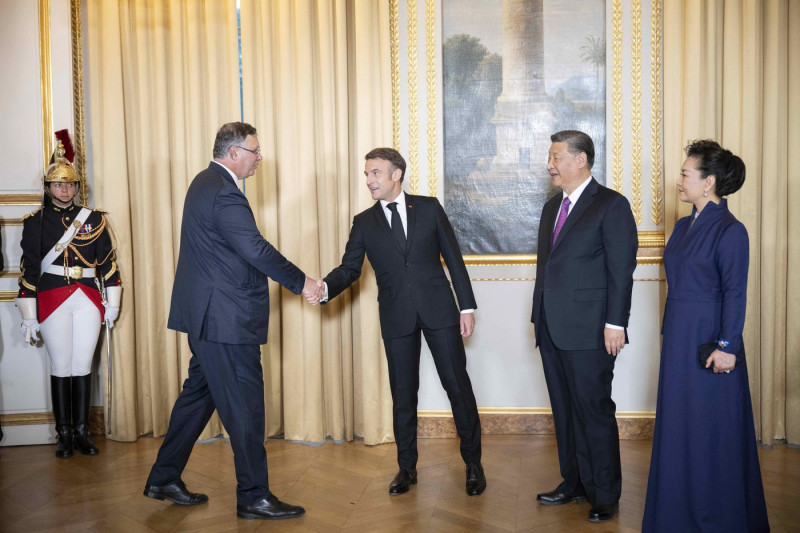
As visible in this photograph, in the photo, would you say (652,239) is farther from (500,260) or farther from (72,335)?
(72,335)

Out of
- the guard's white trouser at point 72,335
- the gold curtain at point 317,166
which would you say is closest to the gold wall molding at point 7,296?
the guard's white trouser at point 72,335

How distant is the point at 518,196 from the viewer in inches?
173

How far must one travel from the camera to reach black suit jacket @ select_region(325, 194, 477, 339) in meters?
3.40

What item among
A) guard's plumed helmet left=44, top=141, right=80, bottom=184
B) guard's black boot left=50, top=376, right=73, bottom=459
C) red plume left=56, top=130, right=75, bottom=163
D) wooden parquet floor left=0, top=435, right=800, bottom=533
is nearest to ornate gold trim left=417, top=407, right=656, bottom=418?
wooden parquet floor left=0, top=435, right=800, bottom=533

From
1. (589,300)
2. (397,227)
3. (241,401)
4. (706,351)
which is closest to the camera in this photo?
(706,351)

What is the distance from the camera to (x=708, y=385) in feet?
8.59

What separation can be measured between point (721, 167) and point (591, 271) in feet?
2.17

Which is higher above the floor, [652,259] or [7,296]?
[652,259]

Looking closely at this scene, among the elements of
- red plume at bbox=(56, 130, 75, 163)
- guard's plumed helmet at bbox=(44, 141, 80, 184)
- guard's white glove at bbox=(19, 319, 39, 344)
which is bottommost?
guard's white glove at bbox=(19, 319, 39, 344)

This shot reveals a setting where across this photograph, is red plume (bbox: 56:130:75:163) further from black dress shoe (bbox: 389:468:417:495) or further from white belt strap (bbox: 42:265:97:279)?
black dress shoe (bbox: 389:468:417:495)

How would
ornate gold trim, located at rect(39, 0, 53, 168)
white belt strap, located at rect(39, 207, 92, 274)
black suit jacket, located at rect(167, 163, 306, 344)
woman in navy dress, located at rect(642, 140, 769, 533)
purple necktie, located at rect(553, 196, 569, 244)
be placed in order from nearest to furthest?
1. woman in navy dress, located at rect(642, 140, 769, 533)
2. black suit jacket, located at rect(167, 163, 306, 344)
3. purple necktie, located at rect(553, 196, 569, 244)
4. white belt strap, located at rect(39, 207, 92, 274)
5. ornate gold trim, located at rect(39, 0, 53, 168)

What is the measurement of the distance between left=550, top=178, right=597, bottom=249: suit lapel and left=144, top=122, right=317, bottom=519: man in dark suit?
1231mm

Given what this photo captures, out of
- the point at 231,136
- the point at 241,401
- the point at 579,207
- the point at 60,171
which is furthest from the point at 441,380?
the point at 60,171

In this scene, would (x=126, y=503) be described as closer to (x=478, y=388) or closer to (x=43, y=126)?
(x=478, y=388)
